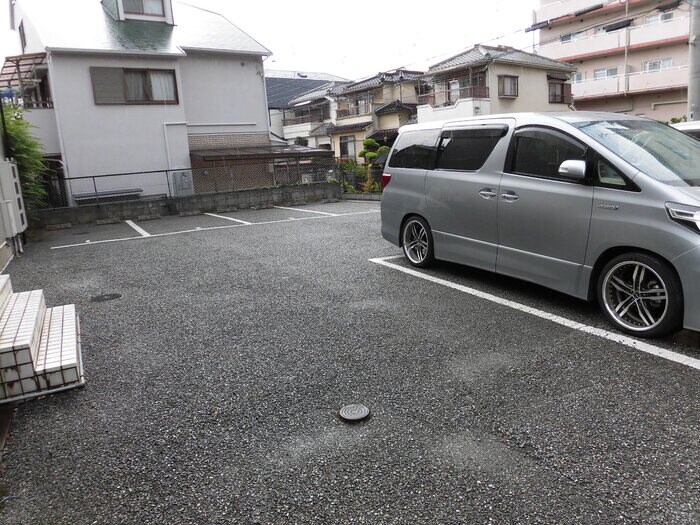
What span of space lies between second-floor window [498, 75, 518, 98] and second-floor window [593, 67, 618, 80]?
7101 mm

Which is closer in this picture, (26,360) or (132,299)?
(26,360)

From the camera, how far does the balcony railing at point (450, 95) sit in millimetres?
27078

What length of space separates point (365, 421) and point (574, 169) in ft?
8.45

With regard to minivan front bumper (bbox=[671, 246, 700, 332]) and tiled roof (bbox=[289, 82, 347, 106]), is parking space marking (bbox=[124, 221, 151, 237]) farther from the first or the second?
tiled roof (bbox=[289, 82, 347, 106])

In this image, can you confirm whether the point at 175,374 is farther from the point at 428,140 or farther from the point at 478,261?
the point at 428,140

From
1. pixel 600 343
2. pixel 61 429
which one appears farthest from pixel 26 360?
pixel 600 343

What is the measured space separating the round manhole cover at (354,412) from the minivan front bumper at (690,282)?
2.27 metres

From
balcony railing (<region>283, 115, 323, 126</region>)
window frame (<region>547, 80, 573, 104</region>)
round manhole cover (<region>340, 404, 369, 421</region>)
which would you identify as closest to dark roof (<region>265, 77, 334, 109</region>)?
balcony railing (<region>283, 115, 323, 126</region>)

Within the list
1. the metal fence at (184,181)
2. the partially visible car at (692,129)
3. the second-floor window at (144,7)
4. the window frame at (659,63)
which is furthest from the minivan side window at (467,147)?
the window frame at (659,63)

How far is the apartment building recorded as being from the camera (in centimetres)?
2792

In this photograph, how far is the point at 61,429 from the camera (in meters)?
2.64

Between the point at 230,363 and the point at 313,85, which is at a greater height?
the point at 313,85

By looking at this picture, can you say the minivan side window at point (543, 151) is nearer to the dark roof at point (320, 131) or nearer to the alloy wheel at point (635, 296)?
the alloy wheel at point (635, 296)

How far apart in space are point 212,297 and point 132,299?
865 mm
